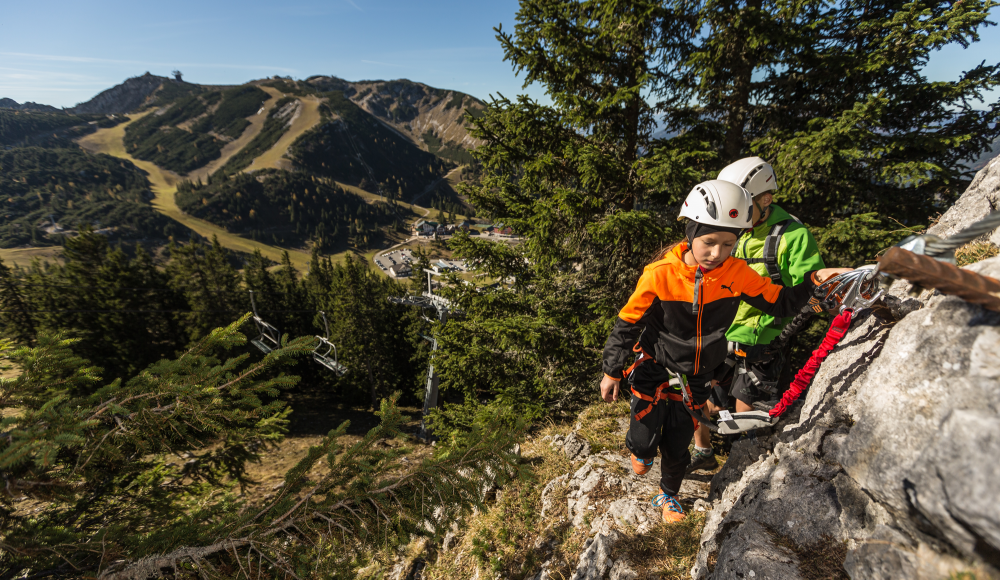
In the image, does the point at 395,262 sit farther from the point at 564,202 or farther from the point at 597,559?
the point at 597,559

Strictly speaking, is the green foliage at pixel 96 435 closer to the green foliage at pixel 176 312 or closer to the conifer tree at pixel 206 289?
the green foliage at pixel 176 312

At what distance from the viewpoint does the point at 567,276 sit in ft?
24.3

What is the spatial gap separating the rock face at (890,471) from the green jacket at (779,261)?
63 cm

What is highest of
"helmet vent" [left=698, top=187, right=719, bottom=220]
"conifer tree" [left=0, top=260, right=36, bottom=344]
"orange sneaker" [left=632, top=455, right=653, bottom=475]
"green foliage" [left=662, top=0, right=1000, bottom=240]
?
"green foliage" [left=662, top=0, right=1000, bottom=240]

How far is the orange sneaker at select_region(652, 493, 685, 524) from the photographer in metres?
3.76

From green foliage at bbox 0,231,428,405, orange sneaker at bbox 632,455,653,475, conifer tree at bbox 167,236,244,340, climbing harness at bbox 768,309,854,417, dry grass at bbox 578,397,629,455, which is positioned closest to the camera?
climbing harness at bbox 768,309,854,417

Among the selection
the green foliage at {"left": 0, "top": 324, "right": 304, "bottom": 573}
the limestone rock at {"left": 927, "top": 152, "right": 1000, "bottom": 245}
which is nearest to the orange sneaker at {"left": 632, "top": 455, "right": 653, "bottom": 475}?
the green foliage at {"left": 0, "top": 324, "right": 304, "bottom": 573}

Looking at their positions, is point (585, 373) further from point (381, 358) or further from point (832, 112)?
point (381, 358)

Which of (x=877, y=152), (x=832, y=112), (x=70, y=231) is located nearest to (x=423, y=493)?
(x=877, y=152)

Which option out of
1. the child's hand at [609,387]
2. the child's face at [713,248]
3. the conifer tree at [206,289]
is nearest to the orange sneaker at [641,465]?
the child's hand at [609,387]

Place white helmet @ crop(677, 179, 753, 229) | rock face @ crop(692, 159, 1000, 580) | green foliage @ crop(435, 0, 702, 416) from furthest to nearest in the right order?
green foliage @ crop(435, 0, 702, 416), white helmet @ crop(677, 179, 753, 229), rock face @ crop(692, 159, 1000, 580)

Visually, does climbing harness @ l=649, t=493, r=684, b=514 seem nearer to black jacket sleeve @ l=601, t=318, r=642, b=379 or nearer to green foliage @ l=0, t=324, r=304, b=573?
black jacket sleeve @ l=601, t=318, r=642, b=379

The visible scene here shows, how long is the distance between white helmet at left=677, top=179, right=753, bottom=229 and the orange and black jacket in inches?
16.2

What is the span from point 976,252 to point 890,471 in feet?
7.96
